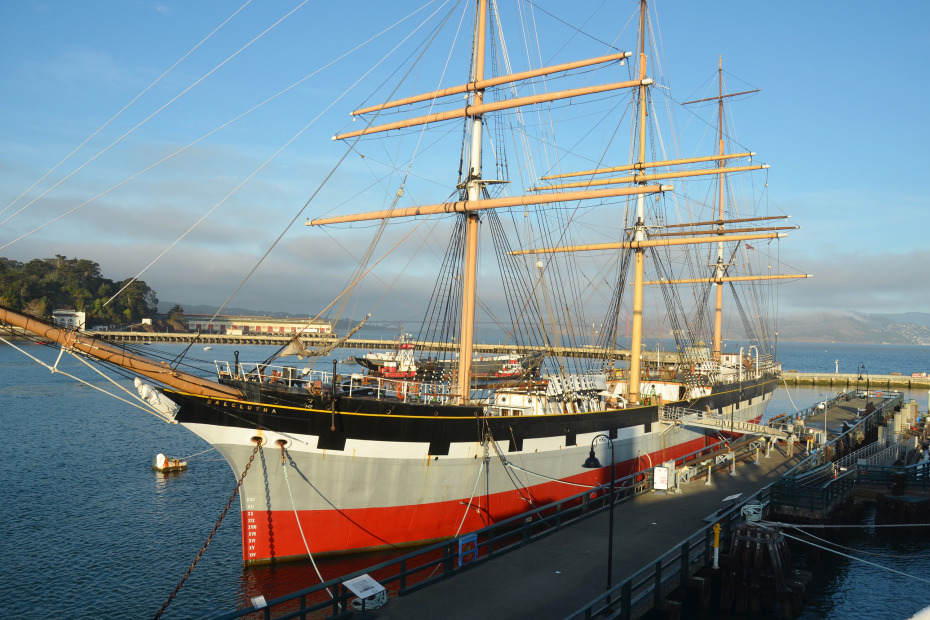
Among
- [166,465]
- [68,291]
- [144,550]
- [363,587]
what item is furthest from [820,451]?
[68,291]

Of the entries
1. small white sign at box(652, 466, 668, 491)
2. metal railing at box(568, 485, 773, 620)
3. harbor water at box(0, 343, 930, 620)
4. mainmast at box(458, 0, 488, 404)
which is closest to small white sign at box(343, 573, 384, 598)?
metal railing at box(568, 485, 773, 620)

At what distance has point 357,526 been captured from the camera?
1788 centimetres

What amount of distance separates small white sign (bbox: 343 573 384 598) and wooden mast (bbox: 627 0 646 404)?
21.0m

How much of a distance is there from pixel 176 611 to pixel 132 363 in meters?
6.32

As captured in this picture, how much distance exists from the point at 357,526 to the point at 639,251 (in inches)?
846

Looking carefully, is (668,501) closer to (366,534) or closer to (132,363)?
(366,534)

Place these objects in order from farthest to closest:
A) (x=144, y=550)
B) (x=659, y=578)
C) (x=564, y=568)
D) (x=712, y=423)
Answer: (x=712, y=423)
(x=144, y=550)
(x=564, y=568)
(x=659, y=578)

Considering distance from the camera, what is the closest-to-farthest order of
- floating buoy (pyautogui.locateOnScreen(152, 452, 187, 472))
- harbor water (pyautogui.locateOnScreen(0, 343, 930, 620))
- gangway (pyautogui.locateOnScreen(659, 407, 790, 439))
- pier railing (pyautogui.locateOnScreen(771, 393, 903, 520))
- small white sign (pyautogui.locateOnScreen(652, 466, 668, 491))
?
harbor water (pyautogui.locateOnScreen(0, 343, 930, 620)), pier railing (pyautogui.locateOnScreen(771, 393, 903, 520)), small white sign (pyautogui.locateOnScreen(652, 466, 668, 491)), gangway (pyautogui.locateOnScreen(659, 407, 790, 439)), floating buoy (pyautogui.locateOnScreen(152, 452, 187, 472))

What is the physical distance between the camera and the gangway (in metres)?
26.5

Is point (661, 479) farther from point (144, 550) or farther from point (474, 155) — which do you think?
point (144, 550)

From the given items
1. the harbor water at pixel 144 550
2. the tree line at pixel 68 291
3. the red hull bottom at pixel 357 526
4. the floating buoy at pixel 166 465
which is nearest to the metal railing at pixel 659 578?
the harbor water at pixel 144 550

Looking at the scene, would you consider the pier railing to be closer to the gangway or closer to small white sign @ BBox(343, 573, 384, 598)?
the gangway

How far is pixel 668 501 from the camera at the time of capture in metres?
20.1

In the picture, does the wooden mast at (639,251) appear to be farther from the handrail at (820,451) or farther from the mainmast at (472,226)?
the mainmast at (472,226)
